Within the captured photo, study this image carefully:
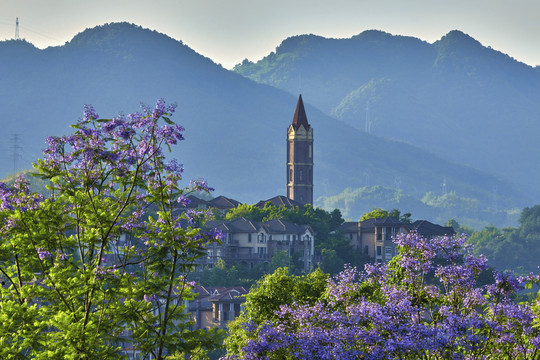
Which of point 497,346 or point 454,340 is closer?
point 454,340

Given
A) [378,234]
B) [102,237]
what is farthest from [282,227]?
[102,237]

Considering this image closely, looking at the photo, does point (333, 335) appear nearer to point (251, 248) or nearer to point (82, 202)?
point (82, 202)

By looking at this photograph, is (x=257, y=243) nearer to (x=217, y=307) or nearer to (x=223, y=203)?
(x=223, y=203)

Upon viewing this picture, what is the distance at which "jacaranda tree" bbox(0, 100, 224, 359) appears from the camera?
2650cm

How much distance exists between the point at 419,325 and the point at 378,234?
512ft

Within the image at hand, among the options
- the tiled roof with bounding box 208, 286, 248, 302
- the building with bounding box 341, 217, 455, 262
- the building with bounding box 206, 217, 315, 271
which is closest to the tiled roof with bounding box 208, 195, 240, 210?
the building with bounding box 341, 217, 455, 262

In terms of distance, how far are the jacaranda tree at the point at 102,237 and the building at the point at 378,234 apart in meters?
150

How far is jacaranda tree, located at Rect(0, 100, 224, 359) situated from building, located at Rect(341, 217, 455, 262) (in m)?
150

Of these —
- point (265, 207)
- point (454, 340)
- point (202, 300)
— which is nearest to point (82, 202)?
point (454, 340)

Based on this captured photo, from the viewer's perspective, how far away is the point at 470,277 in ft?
98.0

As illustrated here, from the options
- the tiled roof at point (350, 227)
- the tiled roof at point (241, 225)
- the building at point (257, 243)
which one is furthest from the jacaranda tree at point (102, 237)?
the tiled roof at point (350, 227)

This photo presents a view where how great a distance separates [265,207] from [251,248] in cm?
2219

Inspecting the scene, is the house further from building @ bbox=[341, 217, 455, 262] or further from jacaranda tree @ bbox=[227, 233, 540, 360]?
jacaranda tree @ bbox=[227, 233, 540, 360]

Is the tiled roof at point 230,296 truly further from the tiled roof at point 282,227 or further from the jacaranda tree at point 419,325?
the jacaranda tree at point 419,325
